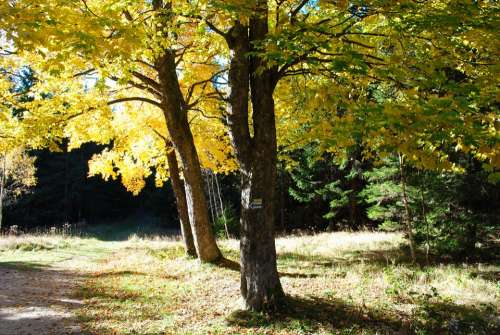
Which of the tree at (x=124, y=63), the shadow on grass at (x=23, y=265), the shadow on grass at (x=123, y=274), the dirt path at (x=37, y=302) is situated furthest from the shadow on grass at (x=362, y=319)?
the shadow on grass at (x=23, y=265)

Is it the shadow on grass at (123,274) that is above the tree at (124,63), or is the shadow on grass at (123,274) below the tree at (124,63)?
below

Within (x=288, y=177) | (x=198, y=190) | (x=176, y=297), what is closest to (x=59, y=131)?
(x=198, y=190)

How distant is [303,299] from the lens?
25.9 feet

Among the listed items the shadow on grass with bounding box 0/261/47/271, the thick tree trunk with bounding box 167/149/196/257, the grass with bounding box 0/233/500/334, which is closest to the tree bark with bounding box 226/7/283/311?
the grass with bounding box 0/233/500/334

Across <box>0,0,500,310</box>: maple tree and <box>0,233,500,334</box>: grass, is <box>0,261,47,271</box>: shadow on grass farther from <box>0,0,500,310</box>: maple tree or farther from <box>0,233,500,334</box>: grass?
<box>0,0,500,310</box>: maple tree

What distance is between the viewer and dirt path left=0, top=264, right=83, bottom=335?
734 cm

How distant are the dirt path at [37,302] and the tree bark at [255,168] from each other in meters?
3.17

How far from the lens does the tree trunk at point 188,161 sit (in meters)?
12.1

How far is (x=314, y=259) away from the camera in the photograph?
46.2 feet

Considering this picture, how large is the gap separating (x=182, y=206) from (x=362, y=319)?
27.7ft

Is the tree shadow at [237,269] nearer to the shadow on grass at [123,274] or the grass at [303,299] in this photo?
the grass at [303,299]

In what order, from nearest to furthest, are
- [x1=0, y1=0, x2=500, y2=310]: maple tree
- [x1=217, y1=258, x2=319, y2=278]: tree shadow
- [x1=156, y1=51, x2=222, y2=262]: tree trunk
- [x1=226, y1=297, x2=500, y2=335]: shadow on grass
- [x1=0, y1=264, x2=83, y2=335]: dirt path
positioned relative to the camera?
[x1=0, y1=0, x2=500, y2=310]: maple tree < [x1=226, y1=297, x2=500, y2=335]: shadow on grass < [x1=0, y1=264, x2=83, y2=335]: dirt path < [x1=217, y1=258, x2=319, y2=278]: tree shadow < [x1=156, y1=51, x2=222, y2=262]: tree trunk

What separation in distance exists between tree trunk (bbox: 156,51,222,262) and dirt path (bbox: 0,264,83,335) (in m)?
3.60

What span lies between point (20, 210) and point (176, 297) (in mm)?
39094
